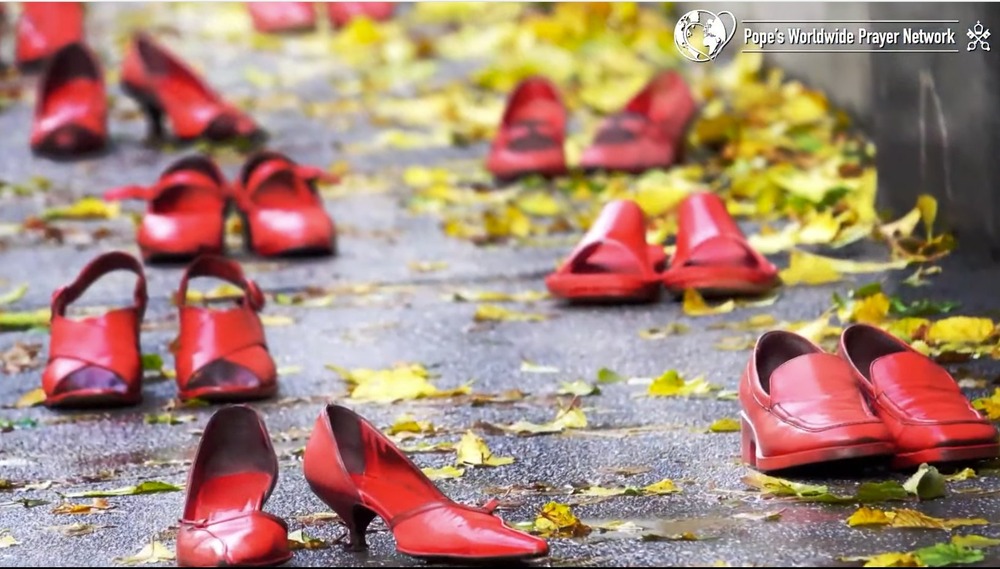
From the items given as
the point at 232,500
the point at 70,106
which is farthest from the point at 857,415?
the point at 70,106

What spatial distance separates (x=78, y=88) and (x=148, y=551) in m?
3.52

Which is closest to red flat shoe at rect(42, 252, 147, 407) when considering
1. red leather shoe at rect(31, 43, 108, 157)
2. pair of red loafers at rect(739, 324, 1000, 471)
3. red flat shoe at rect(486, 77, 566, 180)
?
pair of red loafers at rect(739, 324, 1000, 471)

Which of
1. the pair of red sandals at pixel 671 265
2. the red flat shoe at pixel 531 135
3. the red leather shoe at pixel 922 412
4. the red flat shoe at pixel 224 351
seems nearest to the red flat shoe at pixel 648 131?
the red flat shoe at pixel 531 135

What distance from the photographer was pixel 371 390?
11.1 feet

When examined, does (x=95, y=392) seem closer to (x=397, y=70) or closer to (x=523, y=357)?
(x=523, y=357)

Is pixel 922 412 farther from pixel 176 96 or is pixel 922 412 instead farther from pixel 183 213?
pixel 176 96

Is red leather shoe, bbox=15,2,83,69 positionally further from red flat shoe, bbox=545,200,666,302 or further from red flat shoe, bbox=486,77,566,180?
red flat shoe, bbox=545,200,666,302

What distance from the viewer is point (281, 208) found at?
180 inches

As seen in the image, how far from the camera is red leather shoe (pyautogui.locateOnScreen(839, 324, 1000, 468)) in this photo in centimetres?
266

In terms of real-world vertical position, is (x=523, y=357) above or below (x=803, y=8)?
below

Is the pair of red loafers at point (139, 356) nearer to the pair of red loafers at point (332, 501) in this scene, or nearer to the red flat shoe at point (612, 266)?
the pair of red loafers at point (332, 501)

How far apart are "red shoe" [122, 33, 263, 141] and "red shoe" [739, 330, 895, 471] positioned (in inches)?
133

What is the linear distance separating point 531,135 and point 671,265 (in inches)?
55.3

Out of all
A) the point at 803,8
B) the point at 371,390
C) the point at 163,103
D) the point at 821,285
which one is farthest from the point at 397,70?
the point at 371,390
